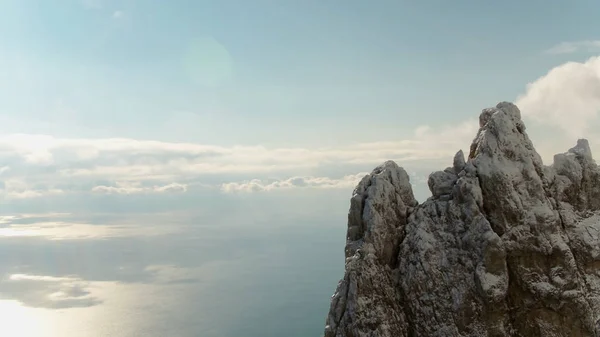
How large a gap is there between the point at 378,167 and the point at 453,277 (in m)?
14.0

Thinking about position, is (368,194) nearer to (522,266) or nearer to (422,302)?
(422,302)

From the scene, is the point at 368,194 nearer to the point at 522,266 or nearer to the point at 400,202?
the point at 400,202

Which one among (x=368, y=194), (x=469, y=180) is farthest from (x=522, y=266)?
(x=368, y=194)

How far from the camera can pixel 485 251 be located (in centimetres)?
4094

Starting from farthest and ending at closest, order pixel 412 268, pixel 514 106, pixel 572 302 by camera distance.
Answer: pixel 514 106, pixel 412 268, pixel 572 302

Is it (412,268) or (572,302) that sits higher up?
(412,268)

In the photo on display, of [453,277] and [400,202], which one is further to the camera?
[400,202]

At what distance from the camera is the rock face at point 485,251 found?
1617 inches

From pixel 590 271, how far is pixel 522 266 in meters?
→ 7.43

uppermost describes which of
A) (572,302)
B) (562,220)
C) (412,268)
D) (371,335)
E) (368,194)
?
(368,194)

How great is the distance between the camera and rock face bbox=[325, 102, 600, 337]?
41.1 m

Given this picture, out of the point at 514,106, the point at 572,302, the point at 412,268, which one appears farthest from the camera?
the point at 514,106

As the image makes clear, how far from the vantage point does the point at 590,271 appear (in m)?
42.9

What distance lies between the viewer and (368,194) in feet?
152
